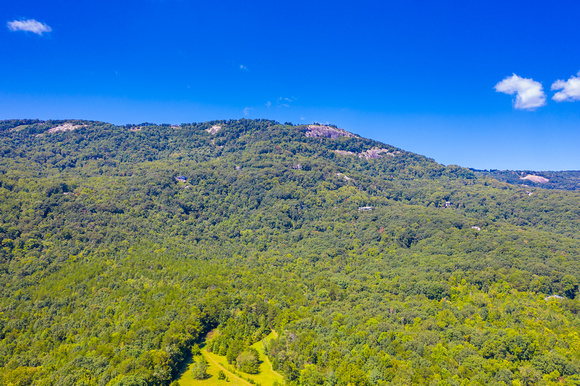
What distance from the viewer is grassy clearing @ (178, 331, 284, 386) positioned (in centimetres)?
6400

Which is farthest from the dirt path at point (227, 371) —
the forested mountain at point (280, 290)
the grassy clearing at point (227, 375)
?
the forested mountain at point (280, 290)

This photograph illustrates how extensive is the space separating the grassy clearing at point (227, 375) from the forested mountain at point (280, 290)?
2221 mm

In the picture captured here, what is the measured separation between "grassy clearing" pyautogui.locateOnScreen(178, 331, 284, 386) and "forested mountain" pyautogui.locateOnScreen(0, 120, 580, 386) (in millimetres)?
2221

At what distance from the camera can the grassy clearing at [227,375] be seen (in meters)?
64.0

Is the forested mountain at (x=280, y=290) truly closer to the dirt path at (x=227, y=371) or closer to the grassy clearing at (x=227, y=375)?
the grassy clearing at (x=227, y=375)

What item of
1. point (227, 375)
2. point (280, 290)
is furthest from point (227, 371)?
point (280, 290)

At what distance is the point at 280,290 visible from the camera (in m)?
101

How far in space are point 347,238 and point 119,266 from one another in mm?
90764

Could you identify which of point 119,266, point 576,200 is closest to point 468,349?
point 119,266

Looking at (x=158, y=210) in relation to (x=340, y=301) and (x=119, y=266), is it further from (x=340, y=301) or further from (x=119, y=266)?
(x=340, y=301)

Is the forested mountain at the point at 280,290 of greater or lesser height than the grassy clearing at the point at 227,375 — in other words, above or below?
above

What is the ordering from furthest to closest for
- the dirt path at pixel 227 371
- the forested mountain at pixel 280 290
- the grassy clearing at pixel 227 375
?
the dirt path at pixel 227 371, the grassy clearing at pixel 227 375, the forested mountain at pixel 280 290

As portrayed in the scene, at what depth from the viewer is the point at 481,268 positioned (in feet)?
317

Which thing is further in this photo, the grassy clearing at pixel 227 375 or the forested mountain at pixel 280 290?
the grassy clearing at pixel 227 375
